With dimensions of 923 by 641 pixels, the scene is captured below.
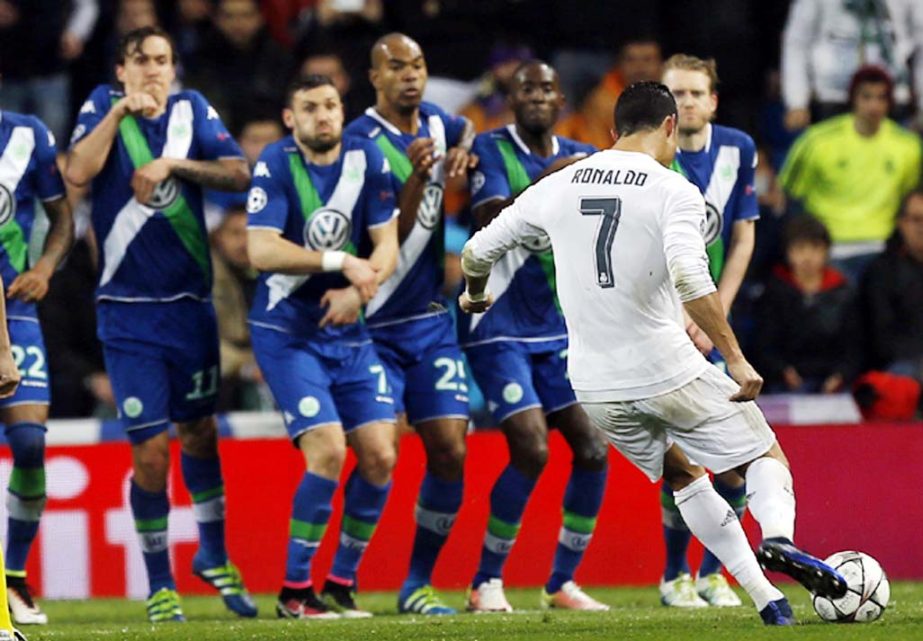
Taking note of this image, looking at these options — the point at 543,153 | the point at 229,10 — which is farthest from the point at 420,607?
the point at 229,10

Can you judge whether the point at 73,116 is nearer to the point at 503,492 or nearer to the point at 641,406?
the point at 503,492

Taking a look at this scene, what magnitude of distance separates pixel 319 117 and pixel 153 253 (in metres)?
1.18

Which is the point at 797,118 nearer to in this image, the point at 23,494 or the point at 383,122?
the point at 383,122

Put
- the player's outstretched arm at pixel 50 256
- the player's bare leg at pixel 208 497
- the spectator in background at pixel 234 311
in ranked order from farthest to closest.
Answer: the spectator in background at pixel 234 311
the player's bare leg at pixel 208 497
the player's outstretched arm at pixel 50 256

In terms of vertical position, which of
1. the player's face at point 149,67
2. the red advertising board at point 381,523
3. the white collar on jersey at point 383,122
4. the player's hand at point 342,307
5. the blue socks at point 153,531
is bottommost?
the red advertising board at point 381,523

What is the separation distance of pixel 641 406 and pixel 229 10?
827 cm

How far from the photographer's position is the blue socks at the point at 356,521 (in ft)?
34.6

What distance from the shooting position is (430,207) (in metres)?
10.9

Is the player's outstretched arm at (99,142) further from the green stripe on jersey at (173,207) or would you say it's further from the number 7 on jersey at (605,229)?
the number 7 on jersey at (605,229)

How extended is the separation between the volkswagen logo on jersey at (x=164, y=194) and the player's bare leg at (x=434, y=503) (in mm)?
1794

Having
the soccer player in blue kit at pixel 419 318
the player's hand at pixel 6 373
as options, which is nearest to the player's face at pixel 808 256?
the soccer player in blue kit at pixel 419 318

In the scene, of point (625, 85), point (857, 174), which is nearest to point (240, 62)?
point (625, 85)

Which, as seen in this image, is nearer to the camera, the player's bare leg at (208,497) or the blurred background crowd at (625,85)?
the player's bare leg at (208,497)

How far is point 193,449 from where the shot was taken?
11.0 meters
